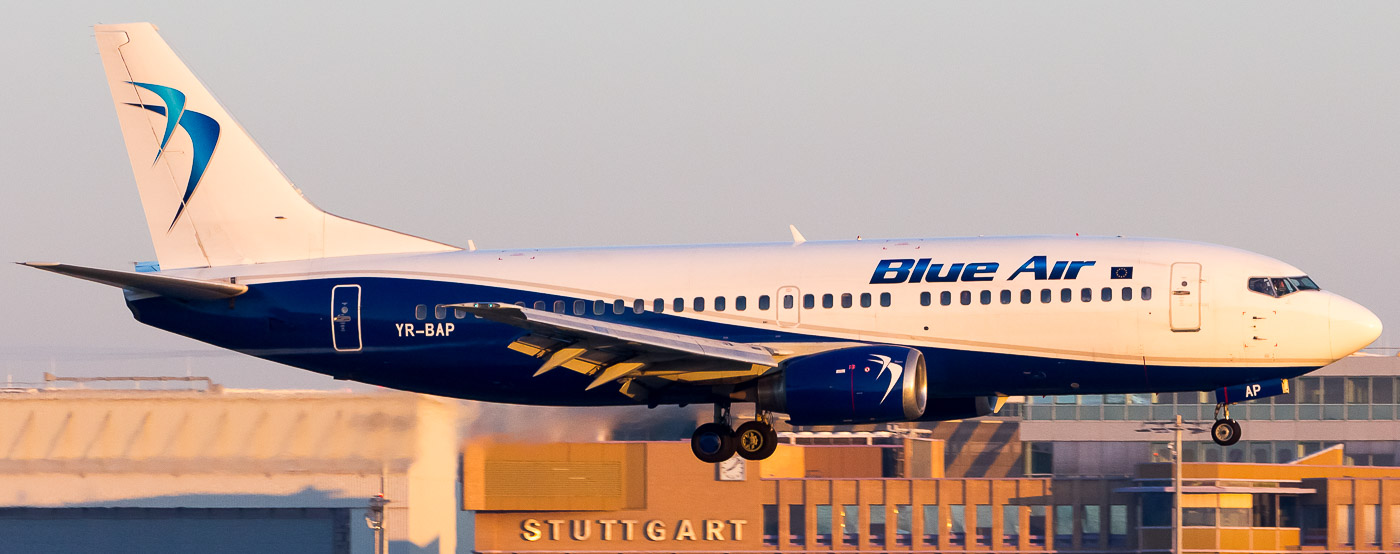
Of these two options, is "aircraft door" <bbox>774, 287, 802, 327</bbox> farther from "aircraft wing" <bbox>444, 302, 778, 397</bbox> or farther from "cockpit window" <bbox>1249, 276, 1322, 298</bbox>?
"cockpit window" <bbox>1249, 276, 1322, 298</bbox>

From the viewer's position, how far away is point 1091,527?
246ft

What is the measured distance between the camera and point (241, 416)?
192 feet

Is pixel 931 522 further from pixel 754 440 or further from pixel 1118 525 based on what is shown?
pixel 754 440

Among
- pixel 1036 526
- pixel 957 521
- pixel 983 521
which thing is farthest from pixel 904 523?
pixel 1036 526

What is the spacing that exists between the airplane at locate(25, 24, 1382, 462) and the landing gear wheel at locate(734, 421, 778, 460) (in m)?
0.05

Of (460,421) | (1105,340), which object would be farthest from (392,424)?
(1105,340)

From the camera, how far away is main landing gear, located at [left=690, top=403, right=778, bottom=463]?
36.3 meters

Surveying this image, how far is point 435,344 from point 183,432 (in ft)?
82.7

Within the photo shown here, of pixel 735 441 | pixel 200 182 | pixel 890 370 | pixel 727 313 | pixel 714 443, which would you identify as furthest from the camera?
pixel 200 182

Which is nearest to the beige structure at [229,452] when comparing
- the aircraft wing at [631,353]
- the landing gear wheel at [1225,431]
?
the aircraft wing at [631,353]

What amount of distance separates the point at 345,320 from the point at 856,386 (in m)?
11.4

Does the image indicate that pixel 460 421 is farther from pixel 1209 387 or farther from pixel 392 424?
pixel 1209 387

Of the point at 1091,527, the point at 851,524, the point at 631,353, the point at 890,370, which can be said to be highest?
the point at 631,353

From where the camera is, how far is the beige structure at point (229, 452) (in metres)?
57.3
